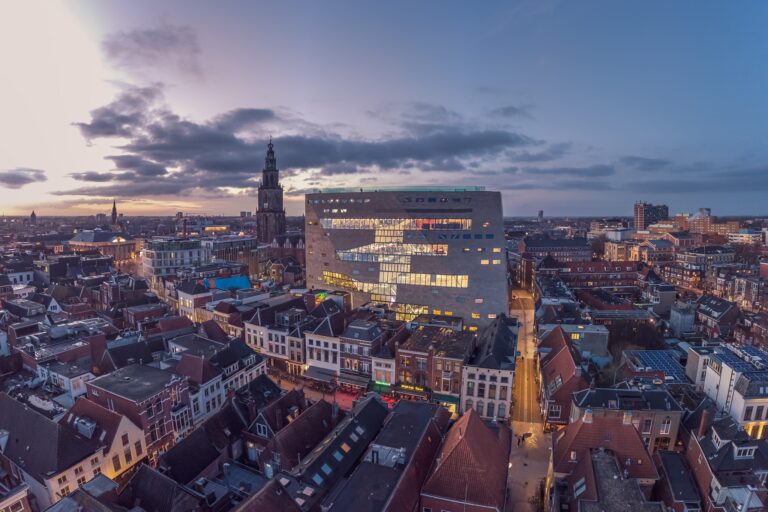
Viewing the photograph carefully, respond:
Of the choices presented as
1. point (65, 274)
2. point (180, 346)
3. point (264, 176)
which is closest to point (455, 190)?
point (180, 346)

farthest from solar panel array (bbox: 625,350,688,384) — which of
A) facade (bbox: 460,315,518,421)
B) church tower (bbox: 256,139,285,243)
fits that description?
church tower (bbox: 256,139,285,243)

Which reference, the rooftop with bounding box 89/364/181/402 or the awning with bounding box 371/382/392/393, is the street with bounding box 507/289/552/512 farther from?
the rooftop with bounding box 89/364/181/402

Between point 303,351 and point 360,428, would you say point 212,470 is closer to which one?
point 360,428

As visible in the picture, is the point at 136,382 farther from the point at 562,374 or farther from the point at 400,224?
the point at 400,224

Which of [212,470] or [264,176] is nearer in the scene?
[212,470]

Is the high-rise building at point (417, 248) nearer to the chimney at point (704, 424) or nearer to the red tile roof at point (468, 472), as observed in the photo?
the chimney at point (704, 424)

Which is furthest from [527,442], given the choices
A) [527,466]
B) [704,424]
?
[704,424]
